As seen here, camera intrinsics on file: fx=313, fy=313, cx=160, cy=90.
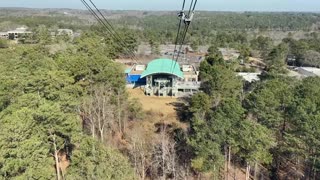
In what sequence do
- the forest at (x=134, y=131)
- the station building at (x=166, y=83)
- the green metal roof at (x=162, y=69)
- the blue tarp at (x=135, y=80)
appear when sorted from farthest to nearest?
the blue tarp at (x=135, y=80)
the station building at (x=166, y=83)
the green metal roof at (x=162, y=69)
the forest at (x=134, y=131)

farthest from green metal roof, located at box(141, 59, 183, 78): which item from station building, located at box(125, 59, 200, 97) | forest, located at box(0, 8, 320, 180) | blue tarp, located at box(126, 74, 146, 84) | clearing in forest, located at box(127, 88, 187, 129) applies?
forest, located at box(0, 8, 320, 180)

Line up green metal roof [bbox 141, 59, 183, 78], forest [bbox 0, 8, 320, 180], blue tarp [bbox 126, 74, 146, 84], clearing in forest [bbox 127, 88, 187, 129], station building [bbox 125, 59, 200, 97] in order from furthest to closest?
1. blue tarp [bbox 126, 74, 146, 84]
2. station building [bbox 125, 59, 200, 97]
3. green metal roof [bbox 141, 59, 183, 78]
4. clearing in forest [bbox 127, 88, 187, 129]
5. forest [bbox 0, 8, 320, 180]

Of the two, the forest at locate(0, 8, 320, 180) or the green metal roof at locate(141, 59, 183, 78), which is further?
the green metal roof at locate(141, 59, 183, 78)

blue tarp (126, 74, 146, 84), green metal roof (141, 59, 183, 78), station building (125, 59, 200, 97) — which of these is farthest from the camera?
blue tarp (126, 74, 146, 84)

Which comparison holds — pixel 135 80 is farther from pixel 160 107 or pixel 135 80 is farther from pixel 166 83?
pixel 160 107

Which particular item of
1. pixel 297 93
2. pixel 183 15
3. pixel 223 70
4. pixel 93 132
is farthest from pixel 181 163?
pixel 183 15

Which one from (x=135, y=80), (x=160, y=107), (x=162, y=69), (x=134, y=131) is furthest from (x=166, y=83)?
(x=134, y=131)

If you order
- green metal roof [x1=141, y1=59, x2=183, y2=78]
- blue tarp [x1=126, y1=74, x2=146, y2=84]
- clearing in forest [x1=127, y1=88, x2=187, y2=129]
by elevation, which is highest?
green metal roof [x1=141, y1=59, x2=183, y2=78]

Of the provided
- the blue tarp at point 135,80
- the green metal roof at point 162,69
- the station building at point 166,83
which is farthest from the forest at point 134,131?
the blue tarp at point 135,80

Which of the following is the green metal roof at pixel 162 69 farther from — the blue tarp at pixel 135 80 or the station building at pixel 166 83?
the blue tarp at pixel 135 80

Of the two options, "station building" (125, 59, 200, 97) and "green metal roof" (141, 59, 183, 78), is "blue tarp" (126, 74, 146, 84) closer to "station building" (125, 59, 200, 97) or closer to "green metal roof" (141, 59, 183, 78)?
"station building" (125, 59, 200, 97)

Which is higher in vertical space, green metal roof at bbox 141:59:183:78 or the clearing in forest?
green metal roof at bbox 141:59:183:78
